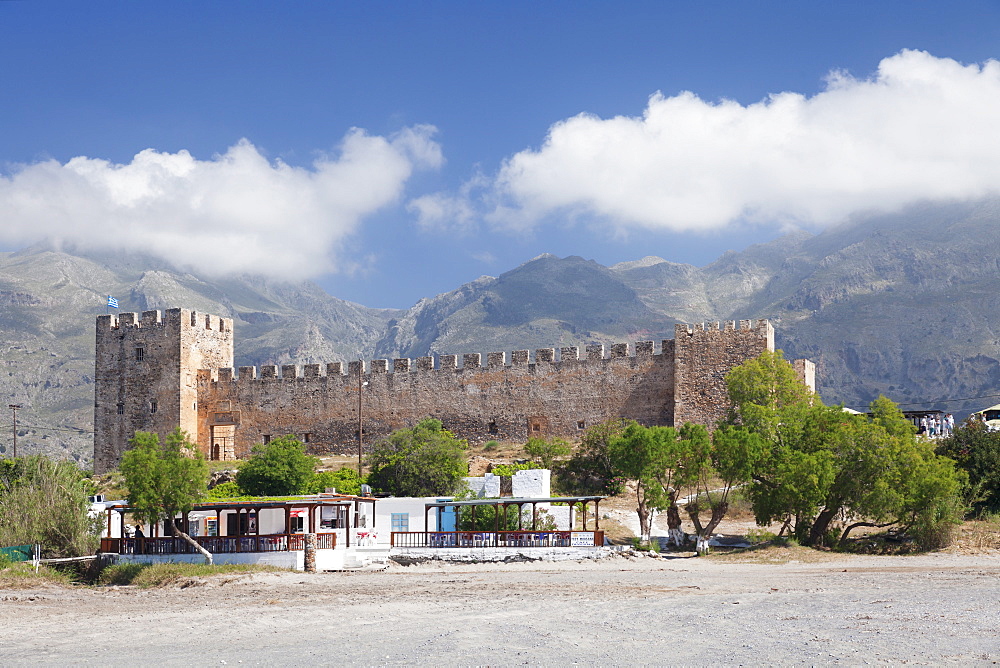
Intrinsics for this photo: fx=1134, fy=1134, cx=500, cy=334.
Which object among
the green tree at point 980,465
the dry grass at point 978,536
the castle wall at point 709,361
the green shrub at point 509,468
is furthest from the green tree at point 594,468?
the dry grass at point 978,536

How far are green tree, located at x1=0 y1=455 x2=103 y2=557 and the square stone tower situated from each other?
546 inches

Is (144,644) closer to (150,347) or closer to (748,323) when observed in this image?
(748,323)

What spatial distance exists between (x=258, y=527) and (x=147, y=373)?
18.1 m

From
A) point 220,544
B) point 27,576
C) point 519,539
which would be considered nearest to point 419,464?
point 519,539

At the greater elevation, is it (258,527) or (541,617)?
(258,527)

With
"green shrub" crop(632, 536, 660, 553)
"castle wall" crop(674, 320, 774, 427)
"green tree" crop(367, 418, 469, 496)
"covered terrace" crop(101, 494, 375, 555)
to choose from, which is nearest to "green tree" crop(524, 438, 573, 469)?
"green tree" crop(367, 418, 469, 496)

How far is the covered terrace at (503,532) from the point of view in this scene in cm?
2856

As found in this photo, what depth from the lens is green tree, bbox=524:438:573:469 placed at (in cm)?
3797

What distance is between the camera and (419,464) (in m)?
37.4

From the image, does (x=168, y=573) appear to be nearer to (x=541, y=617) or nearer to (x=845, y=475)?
(x=541, y=617)

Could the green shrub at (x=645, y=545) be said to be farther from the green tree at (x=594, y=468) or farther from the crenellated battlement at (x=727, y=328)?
the crenellated battlement at (x=727, y=328)

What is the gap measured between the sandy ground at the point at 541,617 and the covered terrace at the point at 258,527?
119 inches

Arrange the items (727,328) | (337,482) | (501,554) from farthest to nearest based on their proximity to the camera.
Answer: (727,328), (337,482), (501,554)

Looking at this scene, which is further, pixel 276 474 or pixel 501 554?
pixel 276 474
